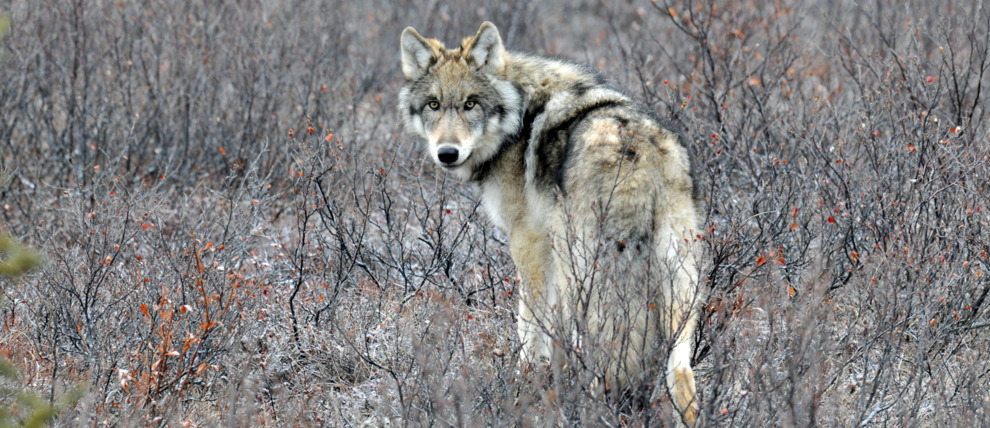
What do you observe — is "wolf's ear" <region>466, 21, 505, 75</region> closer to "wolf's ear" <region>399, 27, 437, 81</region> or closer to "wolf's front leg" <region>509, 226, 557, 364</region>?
"wolf's ear" <region>399, 27, 437, 81</region>

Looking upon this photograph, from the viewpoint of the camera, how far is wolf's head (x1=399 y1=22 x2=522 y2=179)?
167 inches

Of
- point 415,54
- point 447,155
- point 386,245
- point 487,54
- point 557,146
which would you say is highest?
point 487,54

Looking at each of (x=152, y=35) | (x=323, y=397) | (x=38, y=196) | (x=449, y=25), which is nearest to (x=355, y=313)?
(x=323, y=397)

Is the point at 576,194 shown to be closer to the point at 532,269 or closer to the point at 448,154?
the point at 532,269

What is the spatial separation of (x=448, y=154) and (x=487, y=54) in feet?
2.03

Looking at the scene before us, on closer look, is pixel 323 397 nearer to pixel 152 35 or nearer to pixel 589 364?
pixel 589 364

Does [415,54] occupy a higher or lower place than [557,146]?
higher

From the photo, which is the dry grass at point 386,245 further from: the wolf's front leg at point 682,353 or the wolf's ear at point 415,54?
the wolf's ear at point 415,54

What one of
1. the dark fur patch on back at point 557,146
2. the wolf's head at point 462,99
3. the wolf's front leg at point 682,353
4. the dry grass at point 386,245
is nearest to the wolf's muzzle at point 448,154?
the wolf's head at point 462,99

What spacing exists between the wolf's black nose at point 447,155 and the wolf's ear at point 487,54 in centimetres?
52

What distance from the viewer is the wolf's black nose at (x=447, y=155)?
164 inches

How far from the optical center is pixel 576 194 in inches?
142

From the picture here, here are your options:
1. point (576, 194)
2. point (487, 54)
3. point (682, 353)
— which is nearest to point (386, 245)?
point (487, 54)

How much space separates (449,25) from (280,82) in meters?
2.89
